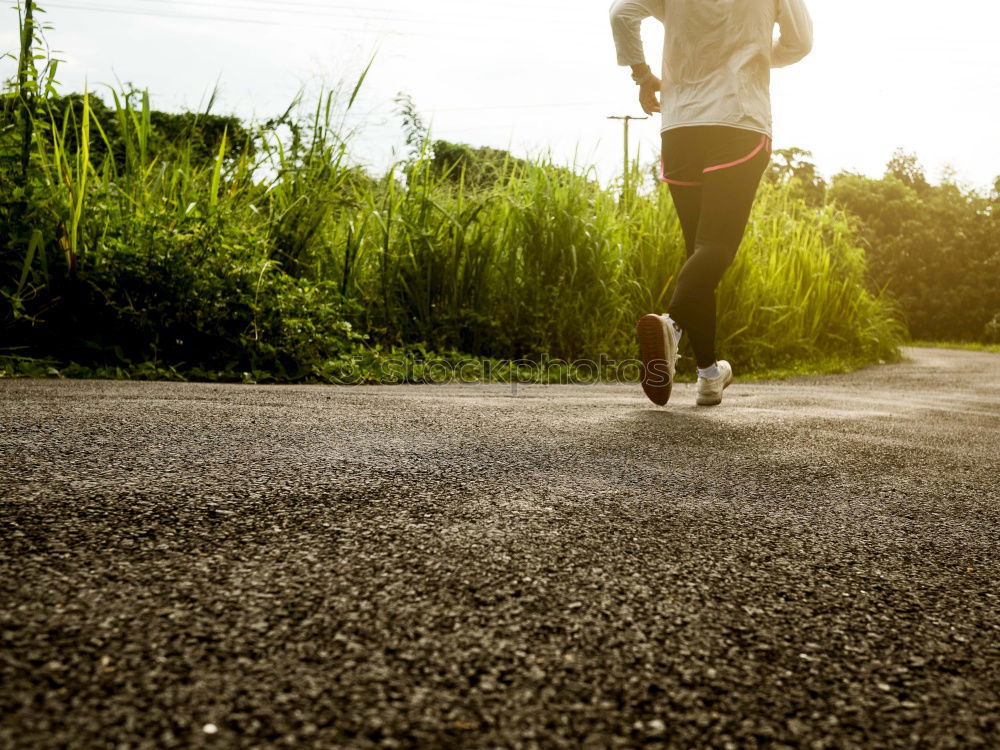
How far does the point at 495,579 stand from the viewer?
3.86 ft

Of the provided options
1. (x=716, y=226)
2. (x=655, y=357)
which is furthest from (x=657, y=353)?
(x=716, y=226)

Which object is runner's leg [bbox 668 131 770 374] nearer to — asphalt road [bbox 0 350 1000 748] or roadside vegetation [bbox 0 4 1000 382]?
asphalt road [bbox 0 350 1000 748]

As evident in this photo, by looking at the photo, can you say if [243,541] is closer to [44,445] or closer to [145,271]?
[44,445]

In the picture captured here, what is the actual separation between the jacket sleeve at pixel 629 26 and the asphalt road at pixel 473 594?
6.00 feet

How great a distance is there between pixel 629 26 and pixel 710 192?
740 millimetres

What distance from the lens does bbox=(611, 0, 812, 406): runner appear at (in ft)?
10.4

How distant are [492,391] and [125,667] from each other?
324 cm

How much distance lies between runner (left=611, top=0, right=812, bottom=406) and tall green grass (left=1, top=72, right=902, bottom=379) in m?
1.95

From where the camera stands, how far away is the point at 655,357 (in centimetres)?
325

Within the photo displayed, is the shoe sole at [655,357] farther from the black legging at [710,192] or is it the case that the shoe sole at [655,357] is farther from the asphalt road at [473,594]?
the asphalt road at [473,594]

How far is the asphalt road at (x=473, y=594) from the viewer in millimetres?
827

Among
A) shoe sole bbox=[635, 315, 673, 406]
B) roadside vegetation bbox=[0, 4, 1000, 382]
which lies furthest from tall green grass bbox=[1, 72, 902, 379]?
shoe sole bbox=[635, 315, 673, 406]

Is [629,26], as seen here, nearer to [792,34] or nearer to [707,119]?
[707,119]

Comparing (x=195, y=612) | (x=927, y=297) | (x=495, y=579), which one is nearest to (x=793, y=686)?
(x=495, y=579)
